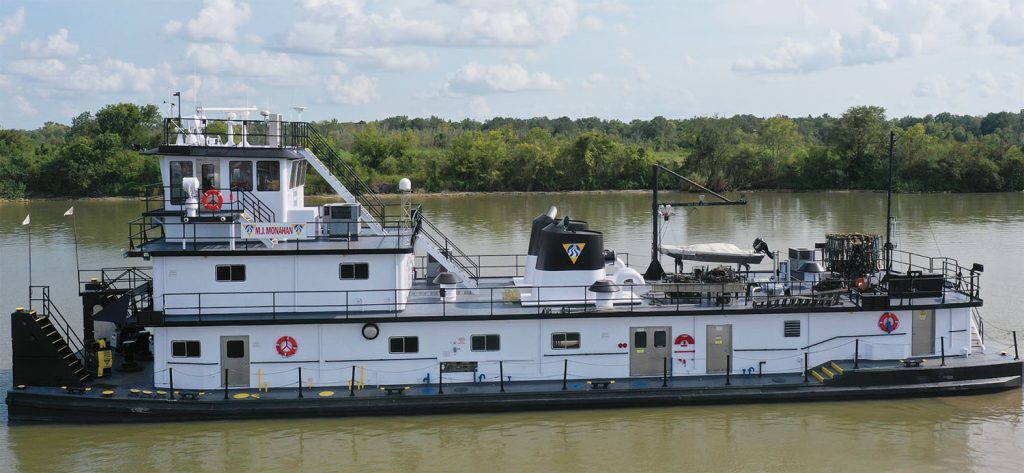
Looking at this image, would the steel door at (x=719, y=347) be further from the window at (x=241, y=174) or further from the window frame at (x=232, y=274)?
the window at (x=241, y=174)

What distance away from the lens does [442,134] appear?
86.4 metres

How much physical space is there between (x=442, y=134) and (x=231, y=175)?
71063 mm

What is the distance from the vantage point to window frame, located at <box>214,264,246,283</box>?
15117 mm

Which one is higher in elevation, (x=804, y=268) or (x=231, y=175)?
(x=231, y=175)

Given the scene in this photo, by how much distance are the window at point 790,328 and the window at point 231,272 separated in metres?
9.46

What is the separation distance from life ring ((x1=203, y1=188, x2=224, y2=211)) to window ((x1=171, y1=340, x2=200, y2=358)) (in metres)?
2.32

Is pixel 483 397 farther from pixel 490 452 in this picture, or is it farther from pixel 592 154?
pixel 592 154

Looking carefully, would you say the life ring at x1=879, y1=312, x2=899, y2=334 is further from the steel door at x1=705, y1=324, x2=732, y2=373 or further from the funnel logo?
the funnel logo

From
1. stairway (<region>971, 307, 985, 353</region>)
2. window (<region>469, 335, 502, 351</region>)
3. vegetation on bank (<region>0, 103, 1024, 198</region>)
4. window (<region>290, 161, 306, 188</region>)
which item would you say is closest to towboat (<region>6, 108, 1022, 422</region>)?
window (<region>469, 335, 502, 351</region>)

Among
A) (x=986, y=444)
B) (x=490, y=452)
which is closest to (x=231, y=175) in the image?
(x=490, y=452)

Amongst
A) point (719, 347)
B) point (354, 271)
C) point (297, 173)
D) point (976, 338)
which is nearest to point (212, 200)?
point (297, 173)

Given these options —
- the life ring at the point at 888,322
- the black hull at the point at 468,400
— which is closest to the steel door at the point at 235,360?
the black hull at the point at 468,400

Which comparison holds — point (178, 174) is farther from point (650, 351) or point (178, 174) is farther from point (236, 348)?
point (650, 351)

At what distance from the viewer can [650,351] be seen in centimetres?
1570
